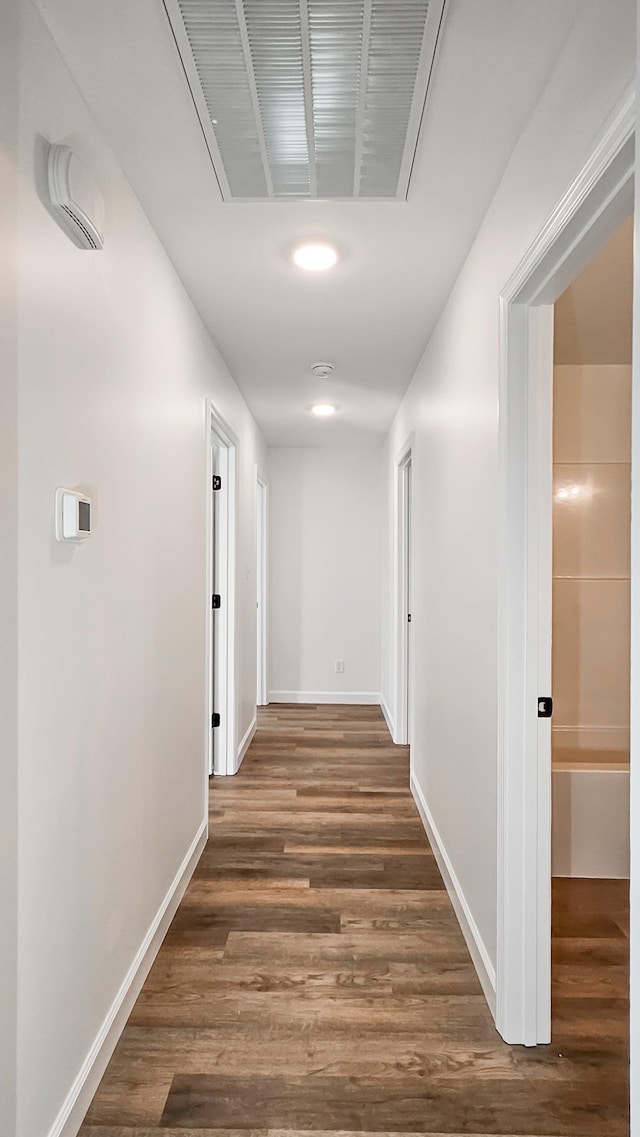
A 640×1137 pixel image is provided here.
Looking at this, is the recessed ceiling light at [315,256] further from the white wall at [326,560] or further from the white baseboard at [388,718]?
the white wall at [326,560]

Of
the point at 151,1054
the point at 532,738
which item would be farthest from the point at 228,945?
the point at 532,738

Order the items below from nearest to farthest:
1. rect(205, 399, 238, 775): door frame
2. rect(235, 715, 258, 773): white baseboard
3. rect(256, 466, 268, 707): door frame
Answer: rect(205, 399, 238, 775): door frame < rect(235, 715, 258, 773): white baseboard < rect(256, 466, 268, 707): door frame

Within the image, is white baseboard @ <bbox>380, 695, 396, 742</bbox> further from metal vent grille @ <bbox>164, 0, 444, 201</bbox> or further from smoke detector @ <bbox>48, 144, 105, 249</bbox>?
smoke detector @ <bbox>48, 144, 105, 249</bbox>

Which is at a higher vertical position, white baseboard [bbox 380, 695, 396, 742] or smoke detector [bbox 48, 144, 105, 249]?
smoke detector [bbox 48, 144, 105, 249]

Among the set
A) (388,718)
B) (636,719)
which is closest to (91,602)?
(636,719)

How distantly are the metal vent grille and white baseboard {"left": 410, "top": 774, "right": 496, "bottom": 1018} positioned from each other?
2.31m

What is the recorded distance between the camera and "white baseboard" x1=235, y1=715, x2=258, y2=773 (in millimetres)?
4829

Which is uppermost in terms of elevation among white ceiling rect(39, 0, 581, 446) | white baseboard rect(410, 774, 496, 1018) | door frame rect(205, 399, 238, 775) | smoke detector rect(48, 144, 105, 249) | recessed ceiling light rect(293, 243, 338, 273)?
white ceiling rect(39, 0, 581, 446)

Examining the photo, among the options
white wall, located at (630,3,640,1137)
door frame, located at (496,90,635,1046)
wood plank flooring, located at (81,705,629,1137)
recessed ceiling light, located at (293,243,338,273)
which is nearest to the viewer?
white wall, located at (630,3,640,1137)

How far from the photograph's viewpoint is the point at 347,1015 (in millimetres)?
2168

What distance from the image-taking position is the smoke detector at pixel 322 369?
412 centimetres

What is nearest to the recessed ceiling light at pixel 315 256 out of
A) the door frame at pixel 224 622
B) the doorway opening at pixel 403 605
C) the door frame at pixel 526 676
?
the door frame at pixel 526 676

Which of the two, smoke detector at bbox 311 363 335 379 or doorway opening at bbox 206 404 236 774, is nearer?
smoke detector at bbox 311 363 335 379

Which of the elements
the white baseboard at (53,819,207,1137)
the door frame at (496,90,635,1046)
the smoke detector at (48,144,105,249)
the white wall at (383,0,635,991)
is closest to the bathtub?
the white wall at (383,0,635,991)
